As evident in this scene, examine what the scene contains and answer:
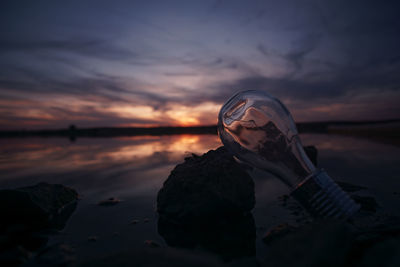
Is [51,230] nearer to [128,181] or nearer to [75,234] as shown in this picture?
[75,234]

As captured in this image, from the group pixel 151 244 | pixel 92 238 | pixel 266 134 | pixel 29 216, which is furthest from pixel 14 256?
pixel 266 134

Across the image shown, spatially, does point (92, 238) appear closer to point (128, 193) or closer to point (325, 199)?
point (128, 193)

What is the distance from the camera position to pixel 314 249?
116cm

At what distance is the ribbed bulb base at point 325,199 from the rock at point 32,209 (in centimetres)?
212

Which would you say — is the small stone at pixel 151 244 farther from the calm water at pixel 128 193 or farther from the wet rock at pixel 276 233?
the wet rock at pixel 276 233

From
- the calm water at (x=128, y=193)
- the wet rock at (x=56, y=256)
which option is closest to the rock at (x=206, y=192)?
the calm water at (x=128, y=193)

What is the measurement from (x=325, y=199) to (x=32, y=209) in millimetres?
2560

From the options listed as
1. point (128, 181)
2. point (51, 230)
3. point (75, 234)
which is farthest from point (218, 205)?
point (128, 181)

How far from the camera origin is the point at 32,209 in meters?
2.19

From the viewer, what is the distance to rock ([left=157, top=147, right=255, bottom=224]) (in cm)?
204

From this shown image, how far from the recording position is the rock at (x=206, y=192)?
204 cm

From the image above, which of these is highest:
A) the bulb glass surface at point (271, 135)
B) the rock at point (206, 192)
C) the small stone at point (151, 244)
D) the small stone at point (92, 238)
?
Answer: the bulb glass surface at point (271, 135)

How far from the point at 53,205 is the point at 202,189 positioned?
1603mm

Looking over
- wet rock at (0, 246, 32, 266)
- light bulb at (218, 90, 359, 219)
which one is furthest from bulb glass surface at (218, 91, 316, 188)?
wet rock at (0, 246, 32, 266)
